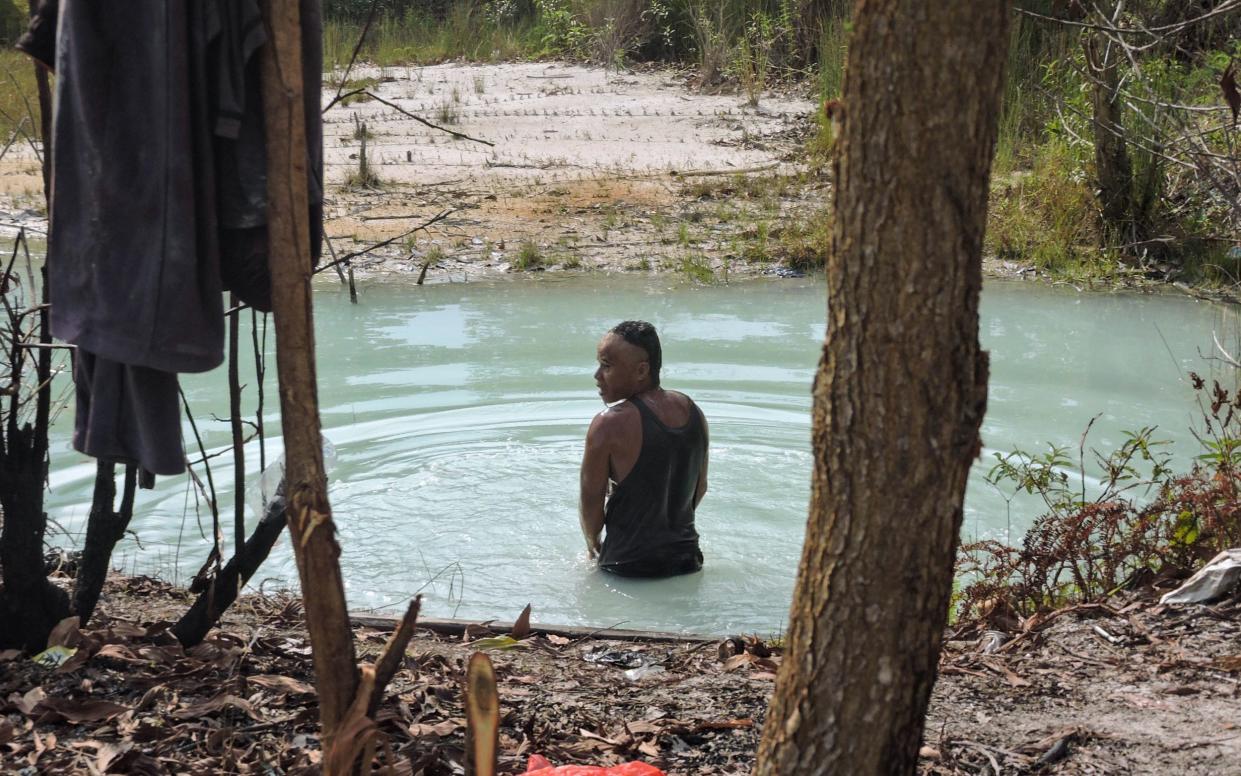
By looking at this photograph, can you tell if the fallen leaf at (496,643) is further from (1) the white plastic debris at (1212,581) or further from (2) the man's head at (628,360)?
(1) the white plastic debris at (1212,581)

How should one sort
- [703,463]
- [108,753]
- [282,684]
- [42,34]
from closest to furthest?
1. [42,34]
2. [108,753]
3. [282,684]
4. [703,463]

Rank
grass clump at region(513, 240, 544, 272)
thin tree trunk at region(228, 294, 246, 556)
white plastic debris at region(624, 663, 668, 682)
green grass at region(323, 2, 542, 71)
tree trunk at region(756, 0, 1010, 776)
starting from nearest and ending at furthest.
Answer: tree trunk at region(756, 0, 1010, 776) < thin tree trunk at region(228, 294, 246, 556) < white plastic debris at region(624, 663, 668, 682) < grass clump at region(513, 240, 544, 272) < green grass at region(323, 2, 542, 71)

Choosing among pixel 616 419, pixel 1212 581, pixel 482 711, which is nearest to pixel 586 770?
pixel 482 711

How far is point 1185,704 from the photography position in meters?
3.74

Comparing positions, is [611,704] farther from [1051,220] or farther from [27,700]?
[1051,220]

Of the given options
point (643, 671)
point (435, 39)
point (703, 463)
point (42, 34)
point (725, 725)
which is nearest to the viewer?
point (42, 34)

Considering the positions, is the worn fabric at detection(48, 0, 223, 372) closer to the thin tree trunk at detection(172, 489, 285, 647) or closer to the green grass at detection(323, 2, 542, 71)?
the thin tree trunk at detection(172, 489, 285, 647)

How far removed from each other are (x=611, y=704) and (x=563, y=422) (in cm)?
511

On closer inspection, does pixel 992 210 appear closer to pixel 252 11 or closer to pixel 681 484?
pixel 681 484

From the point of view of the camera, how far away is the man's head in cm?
589


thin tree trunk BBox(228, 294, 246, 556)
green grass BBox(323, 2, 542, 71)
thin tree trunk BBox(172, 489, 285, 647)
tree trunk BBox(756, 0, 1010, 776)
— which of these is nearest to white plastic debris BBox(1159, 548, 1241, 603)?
tree trunk BBox(756, 0, 1010, 776)

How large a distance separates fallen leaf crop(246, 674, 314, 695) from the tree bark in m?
1.05

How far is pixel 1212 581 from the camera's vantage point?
4516mm

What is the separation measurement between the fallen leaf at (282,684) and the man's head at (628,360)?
2.48 m
